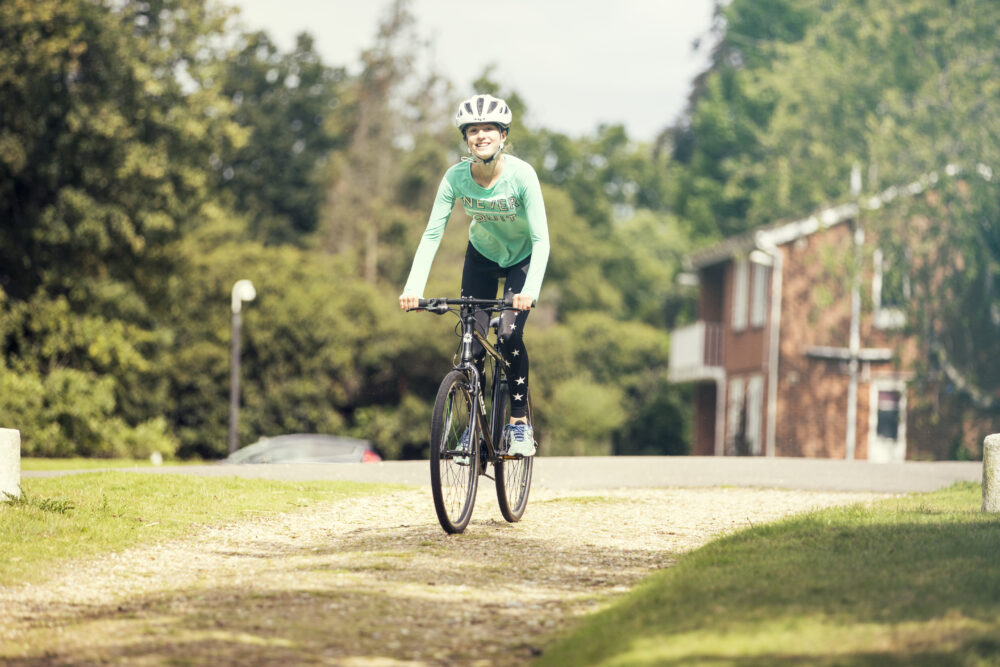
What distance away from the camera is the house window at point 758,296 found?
39.2 meters

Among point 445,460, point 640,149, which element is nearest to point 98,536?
point 445,460

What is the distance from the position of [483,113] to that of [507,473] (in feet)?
7.65

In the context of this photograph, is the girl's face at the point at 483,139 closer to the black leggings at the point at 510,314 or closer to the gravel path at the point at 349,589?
the black leggings at the point at 510,314

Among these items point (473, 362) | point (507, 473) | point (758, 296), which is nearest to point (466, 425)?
point (473, 362)

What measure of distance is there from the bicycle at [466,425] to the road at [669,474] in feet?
11.5

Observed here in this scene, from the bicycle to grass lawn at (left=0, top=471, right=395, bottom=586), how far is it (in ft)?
6.10

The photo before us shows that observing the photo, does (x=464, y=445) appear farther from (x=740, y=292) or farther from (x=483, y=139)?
(x=740, y=292)

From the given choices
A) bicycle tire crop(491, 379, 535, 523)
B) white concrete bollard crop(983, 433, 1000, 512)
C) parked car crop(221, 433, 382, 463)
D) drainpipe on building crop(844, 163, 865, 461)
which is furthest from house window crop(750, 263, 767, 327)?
bicycle tire crop(491, 379, 535, 523)

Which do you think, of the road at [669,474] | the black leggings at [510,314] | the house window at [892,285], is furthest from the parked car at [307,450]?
the black leggings at [510,314]

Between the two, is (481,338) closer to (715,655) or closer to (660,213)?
(715,655)

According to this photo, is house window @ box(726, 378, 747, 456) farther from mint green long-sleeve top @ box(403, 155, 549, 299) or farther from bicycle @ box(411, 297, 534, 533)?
mint green long-sleeve top @ box(403, 155, 549, 299)

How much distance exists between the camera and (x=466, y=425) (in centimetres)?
845

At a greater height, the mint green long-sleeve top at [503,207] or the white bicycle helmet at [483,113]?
the white bicycle helmet at [483,113]

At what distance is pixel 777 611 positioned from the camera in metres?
6.03
